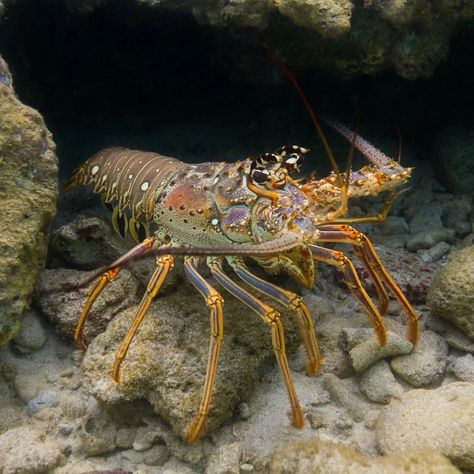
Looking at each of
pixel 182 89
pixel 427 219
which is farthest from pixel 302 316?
pixel 182 89

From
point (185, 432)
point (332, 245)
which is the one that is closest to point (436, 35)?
point (332, 245)

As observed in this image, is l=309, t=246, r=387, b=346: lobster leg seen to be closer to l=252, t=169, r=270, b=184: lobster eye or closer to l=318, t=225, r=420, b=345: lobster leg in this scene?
l=318, t=225, r=420, b=345: lobster leg

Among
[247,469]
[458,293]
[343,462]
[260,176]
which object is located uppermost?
[260,176]

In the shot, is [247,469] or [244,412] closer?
[247,469]

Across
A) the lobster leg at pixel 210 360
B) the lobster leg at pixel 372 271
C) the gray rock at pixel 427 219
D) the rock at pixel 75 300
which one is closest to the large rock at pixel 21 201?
the rock at pixel 75 300

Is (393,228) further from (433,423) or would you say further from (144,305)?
(144,305)

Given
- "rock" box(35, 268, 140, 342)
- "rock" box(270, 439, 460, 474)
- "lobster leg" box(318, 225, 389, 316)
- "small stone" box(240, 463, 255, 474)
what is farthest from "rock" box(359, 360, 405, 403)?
"rock" box(35, 268, 140, 342)
